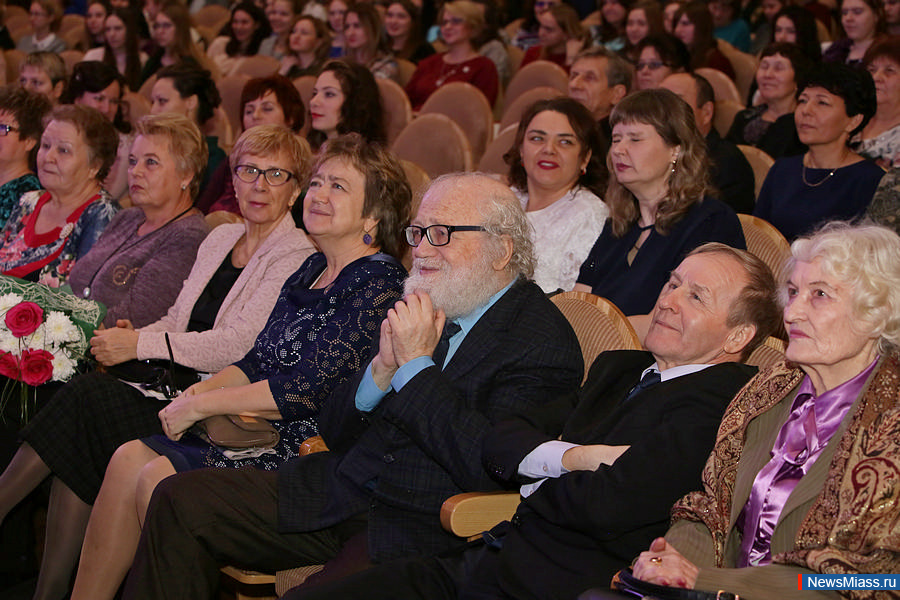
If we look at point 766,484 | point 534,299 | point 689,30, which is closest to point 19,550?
point 534,299

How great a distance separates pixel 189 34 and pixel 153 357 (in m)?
5.14

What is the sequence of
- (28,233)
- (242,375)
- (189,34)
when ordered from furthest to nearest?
(189,34) → (28,233) → (242,375)

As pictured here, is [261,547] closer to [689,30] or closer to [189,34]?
[689,30]

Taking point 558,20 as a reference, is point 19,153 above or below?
below

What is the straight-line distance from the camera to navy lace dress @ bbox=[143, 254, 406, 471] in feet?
8.69

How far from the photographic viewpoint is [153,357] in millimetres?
3166

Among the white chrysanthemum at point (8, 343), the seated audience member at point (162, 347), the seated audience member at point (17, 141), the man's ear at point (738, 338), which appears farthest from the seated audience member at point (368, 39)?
the man's ear at point (738, 338)

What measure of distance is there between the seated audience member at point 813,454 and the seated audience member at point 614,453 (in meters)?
0.09

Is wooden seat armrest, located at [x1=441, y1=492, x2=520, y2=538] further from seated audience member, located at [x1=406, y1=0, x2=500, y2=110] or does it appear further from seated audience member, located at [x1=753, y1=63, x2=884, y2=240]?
seated audience member, located at [x1=406, y1=0, x2=500, y2=110]

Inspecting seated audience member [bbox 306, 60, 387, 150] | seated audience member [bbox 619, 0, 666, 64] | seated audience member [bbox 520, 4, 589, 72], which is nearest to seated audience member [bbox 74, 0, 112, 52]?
seated audience member [bbox 520, 4, 589, 72]

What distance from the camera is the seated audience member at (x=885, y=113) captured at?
3992mm

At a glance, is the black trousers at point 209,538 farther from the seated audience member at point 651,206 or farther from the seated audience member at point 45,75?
the seated audience member at point 45,75

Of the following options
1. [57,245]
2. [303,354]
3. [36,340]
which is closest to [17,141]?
[57,245]

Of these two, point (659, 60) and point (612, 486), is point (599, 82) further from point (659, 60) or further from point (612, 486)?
point (612, 486)
